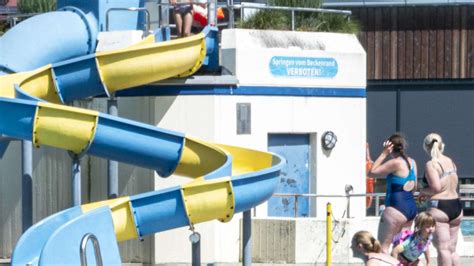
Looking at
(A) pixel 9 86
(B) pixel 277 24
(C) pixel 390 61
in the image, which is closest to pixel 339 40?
(B) pixel 277 24

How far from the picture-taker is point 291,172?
1939 centimetres

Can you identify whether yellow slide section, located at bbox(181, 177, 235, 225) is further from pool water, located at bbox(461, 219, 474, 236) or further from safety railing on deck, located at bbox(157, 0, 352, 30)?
pool water, located at bbox(461, 219, 474, 236)

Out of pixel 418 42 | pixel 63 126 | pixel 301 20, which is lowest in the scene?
pixel 63 126

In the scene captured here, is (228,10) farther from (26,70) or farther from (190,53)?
(26,70)

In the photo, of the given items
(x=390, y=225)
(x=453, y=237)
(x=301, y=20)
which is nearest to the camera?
(x=390, y=225)

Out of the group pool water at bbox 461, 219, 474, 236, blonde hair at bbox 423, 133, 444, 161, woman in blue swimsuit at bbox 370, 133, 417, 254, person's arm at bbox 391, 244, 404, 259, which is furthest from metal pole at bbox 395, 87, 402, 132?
person's arm at bbox 391, 244, 404, 259

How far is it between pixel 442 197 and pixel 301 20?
6755 mm

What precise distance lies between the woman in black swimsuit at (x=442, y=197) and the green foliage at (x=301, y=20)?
19.2 feet

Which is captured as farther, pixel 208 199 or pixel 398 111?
pixel 398 111

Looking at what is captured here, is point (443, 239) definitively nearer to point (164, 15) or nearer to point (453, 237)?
point (453, 237)

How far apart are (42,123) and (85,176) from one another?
14.9 feet

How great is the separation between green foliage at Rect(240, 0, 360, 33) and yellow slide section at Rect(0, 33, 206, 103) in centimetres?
194

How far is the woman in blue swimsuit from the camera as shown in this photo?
13.9 meters

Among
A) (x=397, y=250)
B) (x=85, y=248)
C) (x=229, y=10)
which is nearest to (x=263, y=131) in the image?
(x=229, y=10)
